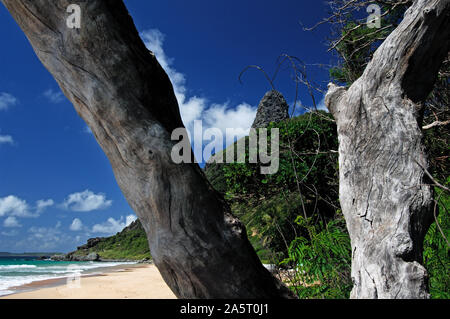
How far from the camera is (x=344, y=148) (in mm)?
2102

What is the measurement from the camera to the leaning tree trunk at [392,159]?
65.4 inches

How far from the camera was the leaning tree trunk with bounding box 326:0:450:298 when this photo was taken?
1660 mm

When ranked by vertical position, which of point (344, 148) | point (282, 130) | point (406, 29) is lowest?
point (344, 148)

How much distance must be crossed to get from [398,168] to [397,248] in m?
0.48

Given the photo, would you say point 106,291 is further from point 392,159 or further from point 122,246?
point 122,246

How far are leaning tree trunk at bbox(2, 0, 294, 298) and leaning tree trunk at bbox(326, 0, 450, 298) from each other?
0.69 metres

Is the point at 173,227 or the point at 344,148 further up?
the point at 344,148

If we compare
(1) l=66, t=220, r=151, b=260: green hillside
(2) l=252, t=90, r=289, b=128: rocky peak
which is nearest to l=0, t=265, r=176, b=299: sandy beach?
(2) l=252, t=90, r=289, b=128: rocky peak

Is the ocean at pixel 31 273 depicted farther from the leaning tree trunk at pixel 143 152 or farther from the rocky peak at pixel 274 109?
the leaning tree trunk at pixel 143 152

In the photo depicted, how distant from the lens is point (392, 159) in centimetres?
185

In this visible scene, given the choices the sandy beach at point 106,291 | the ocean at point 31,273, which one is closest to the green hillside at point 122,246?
the ocean at point 31,273

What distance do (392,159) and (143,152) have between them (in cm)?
146
